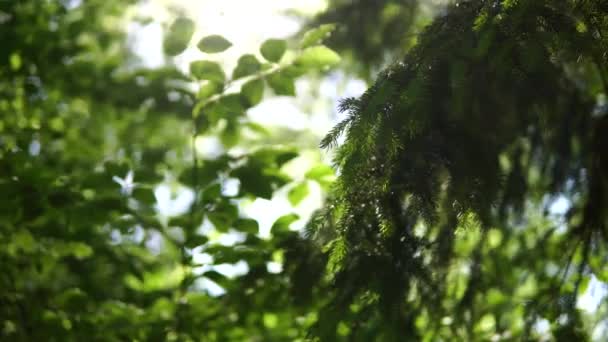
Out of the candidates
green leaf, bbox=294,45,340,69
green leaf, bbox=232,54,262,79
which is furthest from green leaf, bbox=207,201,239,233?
green leaf, bbox=294,45,340,69

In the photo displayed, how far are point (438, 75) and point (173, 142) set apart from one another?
13.2 feet

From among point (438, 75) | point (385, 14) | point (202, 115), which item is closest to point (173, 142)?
point (385, 14)

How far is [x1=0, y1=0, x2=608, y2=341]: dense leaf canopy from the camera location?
1403 mm

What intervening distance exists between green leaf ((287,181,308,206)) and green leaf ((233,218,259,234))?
0.61 ft

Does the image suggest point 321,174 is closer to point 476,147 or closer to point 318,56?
point 318,56

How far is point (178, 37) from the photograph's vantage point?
2045 millimetres

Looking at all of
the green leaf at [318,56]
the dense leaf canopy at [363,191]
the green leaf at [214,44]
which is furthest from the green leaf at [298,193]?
the green leaf at [214,44]

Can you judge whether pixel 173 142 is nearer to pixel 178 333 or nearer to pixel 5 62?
pixel 5 62

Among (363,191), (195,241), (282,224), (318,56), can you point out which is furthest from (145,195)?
(363,191)

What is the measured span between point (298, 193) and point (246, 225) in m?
0.25

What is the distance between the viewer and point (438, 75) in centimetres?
144

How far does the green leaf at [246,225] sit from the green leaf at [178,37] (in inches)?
27.1

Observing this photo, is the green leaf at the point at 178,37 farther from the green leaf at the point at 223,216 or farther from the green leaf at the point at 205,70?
the green leaf at the point at 223,216

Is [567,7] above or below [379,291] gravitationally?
above
